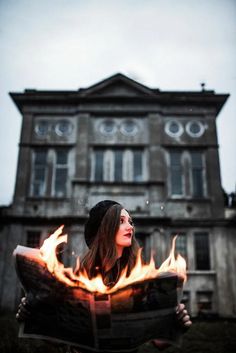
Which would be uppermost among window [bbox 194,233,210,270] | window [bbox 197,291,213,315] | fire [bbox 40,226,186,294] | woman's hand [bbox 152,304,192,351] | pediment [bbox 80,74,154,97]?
pediment [bbox 80,74,154,97]

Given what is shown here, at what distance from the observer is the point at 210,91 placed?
58.0 ft

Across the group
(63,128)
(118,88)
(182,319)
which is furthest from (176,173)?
(182,319)

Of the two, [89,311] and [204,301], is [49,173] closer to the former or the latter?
[204,301]

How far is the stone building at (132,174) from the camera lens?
579 inches

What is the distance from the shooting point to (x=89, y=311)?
164 centimetres

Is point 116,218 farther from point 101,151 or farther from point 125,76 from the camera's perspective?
point 125,76

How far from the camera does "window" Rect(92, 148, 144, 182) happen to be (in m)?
16.1

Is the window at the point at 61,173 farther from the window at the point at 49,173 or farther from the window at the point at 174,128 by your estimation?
the window at the point at 174,128

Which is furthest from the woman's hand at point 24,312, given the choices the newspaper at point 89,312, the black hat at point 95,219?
the black hat at point 95,219

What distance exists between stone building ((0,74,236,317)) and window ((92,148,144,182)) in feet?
0.17

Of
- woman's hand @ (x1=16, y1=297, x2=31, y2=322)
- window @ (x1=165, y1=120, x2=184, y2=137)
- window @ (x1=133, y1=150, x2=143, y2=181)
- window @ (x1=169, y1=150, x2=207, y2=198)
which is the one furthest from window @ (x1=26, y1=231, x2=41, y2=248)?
woman's hand @ (x1=16, y1=297, x2=31, y2=322)

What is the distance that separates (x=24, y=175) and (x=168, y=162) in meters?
7.45

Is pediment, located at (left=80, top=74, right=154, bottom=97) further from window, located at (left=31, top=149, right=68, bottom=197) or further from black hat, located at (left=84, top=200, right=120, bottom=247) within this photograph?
black hat, located at (left=84, top=200, right=120, bottom=247)

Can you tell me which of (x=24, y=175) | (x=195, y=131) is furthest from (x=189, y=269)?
(x=24, y=175)
